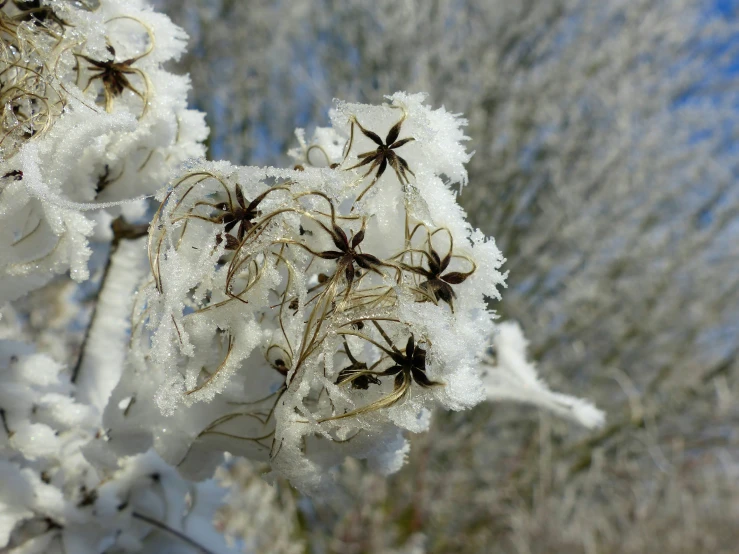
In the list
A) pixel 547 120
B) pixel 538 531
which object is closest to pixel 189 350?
pixel 538 531

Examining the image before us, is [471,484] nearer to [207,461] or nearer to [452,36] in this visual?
[452,36]

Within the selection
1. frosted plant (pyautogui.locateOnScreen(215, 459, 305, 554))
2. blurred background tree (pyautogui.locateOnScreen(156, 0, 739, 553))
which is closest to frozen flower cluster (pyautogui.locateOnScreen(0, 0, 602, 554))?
frosted plant (pyautogui.locateOnScreen(215, 459, 305, 554))

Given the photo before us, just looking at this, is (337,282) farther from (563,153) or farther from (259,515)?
(563,153)

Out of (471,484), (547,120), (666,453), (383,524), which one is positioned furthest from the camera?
(547,120)

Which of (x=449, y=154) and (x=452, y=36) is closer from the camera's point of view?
(x=449, y=154)

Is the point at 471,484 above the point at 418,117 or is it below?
above

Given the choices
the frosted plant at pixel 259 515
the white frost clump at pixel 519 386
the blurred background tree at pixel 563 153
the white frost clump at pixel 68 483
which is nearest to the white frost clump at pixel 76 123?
the white frost clump at pixel 68 483

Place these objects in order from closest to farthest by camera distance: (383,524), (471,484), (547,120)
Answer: (383,524) < (471,484) < (547,120)

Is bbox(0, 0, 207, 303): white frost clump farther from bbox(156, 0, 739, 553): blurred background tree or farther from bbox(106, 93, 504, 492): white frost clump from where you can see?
bbox(156, 0, 739, 553): blurred background tree
